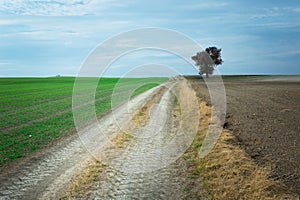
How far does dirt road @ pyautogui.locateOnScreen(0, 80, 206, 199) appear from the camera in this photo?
25.7 feet

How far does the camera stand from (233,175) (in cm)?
827

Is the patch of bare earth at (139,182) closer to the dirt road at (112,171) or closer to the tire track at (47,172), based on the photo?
the dirt road at (112,171)

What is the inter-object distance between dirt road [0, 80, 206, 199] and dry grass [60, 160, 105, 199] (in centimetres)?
20

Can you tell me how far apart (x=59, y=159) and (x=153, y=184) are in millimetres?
4229

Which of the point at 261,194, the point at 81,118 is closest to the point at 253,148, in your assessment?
the point at 261,194

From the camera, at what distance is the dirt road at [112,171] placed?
7836mm

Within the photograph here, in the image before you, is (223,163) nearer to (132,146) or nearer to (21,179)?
(132,146)

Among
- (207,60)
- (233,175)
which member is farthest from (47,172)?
(207,60)

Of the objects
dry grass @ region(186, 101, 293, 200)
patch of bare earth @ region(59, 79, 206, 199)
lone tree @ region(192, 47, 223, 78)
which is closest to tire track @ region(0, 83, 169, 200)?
patch of bare earth @ region(59, 79, 206, 199)

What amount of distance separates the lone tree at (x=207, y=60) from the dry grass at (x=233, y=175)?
89.9 metres

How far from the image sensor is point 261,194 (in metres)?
6.93

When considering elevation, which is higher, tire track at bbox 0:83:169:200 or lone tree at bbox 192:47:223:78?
lone tree at bbox 192:47:223:78

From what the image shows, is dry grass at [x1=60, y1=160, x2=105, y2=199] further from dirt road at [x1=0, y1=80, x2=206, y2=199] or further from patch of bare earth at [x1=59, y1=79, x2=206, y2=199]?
dirt road at [x1=0, y1=80, x2=206, y2=199]

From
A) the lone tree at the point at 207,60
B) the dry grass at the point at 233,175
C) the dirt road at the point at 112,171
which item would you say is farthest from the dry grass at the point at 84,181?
the lone tree at the point at 207,60
